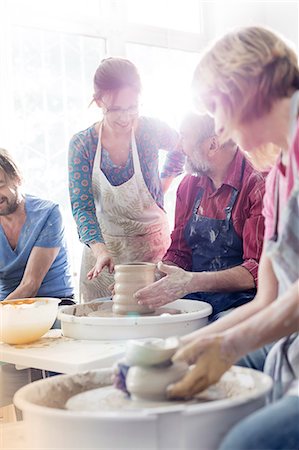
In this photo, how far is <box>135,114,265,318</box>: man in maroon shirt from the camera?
186cm

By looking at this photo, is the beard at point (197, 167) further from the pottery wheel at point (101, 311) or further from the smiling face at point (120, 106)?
the pottery wheel at point (101, 311)

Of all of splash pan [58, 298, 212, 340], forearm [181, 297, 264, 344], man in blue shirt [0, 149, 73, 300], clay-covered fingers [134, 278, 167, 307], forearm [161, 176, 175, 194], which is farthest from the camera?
forearm [161, 176, 175, 194]

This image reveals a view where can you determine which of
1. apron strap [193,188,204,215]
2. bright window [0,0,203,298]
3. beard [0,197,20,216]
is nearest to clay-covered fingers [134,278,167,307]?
apron strap [193,188,204,215]

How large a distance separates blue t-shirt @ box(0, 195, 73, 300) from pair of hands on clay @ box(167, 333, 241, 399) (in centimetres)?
152

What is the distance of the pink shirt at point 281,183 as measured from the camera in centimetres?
111

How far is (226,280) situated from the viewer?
1.87 m

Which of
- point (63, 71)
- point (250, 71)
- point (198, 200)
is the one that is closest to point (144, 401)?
point (250, 71)

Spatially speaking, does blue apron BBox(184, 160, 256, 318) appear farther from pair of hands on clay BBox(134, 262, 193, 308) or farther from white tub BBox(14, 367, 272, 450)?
white tub BBox(14, 367, 272, 450)

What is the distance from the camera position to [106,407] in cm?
108

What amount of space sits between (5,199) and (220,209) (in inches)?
38.8

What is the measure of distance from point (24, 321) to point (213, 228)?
692mm

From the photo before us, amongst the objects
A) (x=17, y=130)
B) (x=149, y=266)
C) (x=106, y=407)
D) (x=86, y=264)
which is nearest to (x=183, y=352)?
(x=106, y=407)

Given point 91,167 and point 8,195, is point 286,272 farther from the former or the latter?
point 8,195

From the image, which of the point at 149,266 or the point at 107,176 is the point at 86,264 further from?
the point at 149,266
